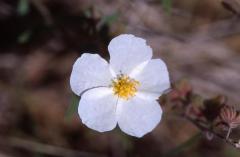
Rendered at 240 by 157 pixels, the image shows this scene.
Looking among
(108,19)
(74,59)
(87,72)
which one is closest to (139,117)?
(87,72)

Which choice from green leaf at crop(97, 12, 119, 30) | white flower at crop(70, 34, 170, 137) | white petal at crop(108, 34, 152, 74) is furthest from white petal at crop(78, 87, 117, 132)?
green leaf at crop(97, 12, 119, 30)

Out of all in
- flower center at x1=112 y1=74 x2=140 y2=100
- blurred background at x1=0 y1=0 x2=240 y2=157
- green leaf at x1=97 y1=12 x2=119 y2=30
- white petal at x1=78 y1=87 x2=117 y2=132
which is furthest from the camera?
blurred background at x1=0 y1=0 x2=240 y2=157

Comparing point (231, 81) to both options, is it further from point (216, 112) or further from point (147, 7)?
point (216, 112)

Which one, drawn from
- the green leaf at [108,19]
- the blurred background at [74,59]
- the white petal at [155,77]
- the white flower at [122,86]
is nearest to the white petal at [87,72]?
the white flower at [122,86]

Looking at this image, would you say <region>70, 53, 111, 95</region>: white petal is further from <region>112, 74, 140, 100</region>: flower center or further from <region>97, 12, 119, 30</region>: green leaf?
<region>97, 12, 119, 30</region>: green leaf

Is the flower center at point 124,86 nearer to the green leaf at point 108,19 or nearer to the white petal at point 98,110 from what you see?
the white petal at point 98,110

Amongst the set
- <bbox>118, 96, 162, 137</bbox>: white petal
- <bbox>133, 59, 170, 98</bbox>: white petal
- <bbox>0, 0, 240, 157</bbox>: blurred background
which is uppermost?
<bbox>133, 59, 170, 98</bbox>: white petal
